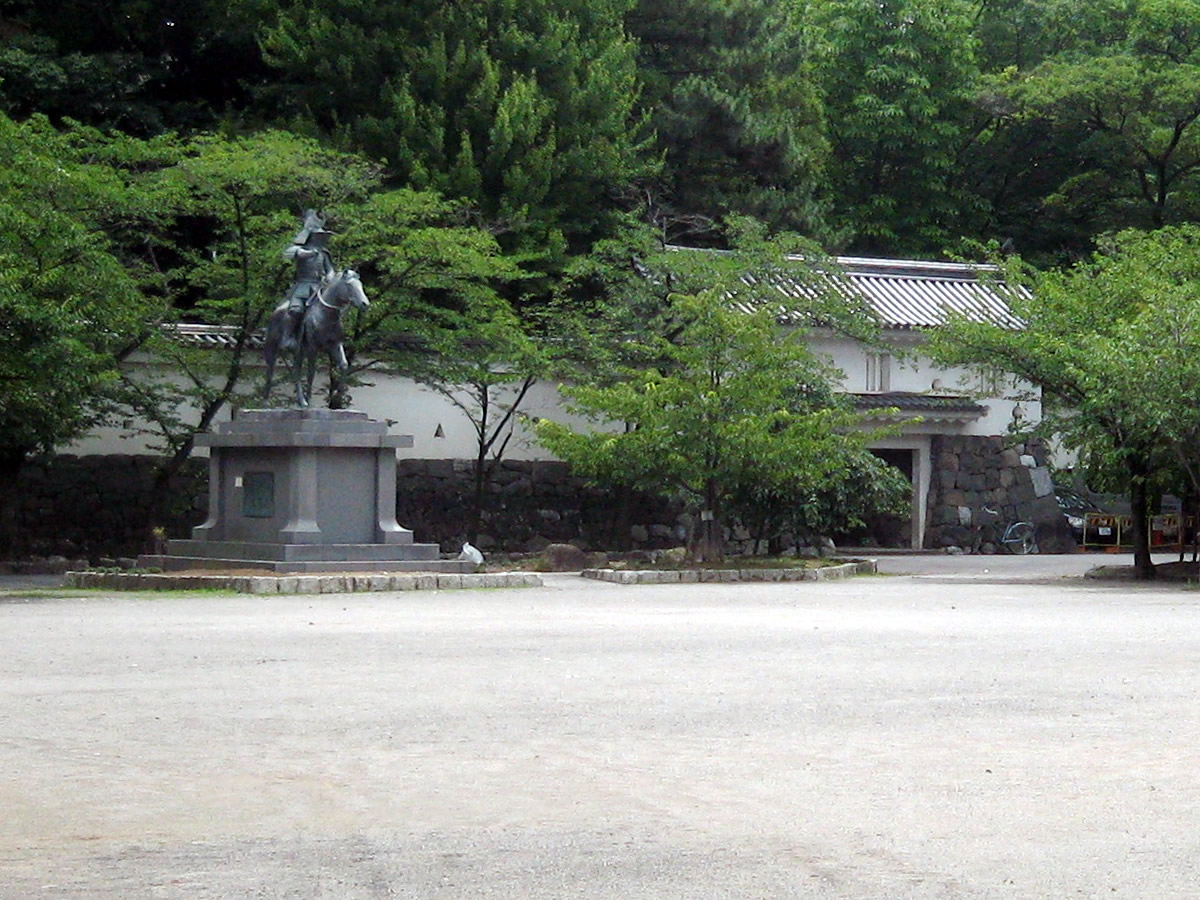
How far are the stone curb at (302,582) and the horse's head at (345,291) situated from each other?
377 centimetres

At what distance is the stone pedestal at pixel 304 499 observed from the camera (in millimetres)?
23375

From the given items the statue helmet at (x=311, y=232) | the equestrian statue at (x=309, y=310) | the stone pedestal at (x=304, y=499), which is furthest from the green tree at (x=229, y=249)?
the stone pedestal at (x=304, y=499)

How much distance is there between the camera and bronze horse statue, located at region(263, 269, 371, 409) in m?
24.2

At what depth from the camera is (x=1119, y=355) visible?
78.7 ft

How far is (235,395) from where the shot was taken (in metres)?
29.1

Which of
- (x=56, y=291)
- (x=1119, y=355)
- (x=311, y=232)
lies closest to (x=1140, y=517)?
(x=1119, y=355)

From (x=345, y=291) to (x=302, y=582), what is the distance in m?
4.62

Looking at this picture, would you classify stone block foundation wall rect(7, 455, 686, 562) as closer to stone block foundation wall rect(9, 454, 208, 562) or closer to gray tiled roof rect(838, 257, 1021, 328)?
stone block foundation wall rect(9, 454, 208, 562)

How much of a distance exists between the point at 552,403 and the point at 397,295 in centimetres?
592

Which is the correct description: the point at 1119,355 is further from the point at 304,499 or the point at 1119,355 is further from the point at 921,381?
the point at 921,381

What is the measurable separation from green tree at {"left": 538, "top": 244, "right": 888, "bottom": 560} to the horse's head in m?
3.96

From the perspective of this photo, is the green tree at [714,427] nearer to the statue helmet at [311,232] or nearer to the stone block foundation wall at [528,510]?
the statue helmet at [311,232]

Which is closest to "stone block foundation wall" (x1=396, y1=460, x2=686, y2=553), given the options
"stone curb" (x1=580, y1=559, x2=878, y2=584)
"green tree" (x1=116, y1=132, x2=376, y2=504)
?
"green tree" (x1=116, y1=132, x2=376, y2=504)

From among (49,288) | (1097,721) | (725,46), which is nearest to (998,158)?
(725,46)
